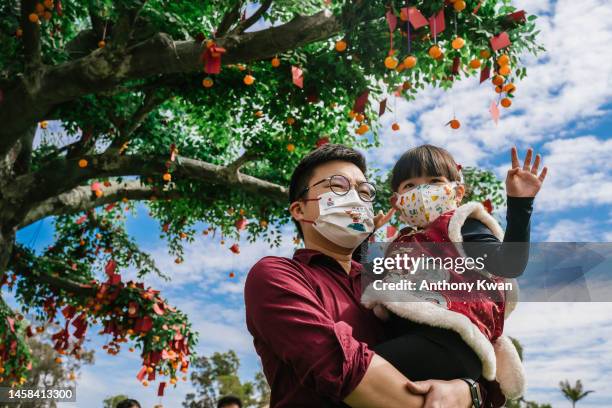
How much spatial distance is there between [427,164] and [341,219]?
1.45 ft

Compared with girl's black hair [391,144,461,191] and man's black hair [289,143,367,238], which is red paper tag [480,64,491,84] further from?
man's black hair [289,143,367,238]

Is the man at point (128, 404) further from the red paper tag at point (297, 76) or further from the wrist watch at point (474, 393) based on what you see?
the wrist watch at point (474, 393)

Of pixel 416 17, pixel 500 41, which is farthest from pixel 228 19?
pixel 500 41

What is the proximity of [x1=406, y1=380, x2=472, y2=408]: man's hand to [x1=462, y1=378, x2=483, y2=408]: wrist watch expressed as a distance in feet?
0.04

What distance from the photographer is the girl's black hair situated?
7.86 ft

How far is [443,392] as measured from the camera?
1678 millimetres

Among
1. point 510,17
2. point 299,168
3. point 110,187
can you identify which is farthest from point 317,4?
point 299,168

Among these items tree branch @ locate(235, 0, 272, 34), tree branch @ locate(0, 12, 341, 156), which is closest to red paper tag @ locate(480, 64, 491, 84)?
tree branch @ locate(0, 12, 341, 156)

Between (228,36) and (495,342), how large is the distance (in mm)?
4919

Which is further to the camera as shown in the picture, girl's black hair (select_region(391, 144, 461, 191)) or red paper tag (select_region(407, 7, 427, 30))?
red paper tag (select_region(407, 7, 427, 30))

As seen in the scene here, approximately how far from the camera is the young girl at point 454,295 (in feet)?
5.95

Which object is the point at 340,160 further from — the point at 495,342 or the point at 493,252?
the point at 495,342

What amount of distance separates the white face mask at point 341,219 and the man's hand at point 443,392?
817 millimetres

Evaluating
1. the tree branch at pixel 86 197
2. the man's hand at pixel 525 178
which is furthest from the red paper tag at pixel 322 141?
the man's hand at pixel 525 178
